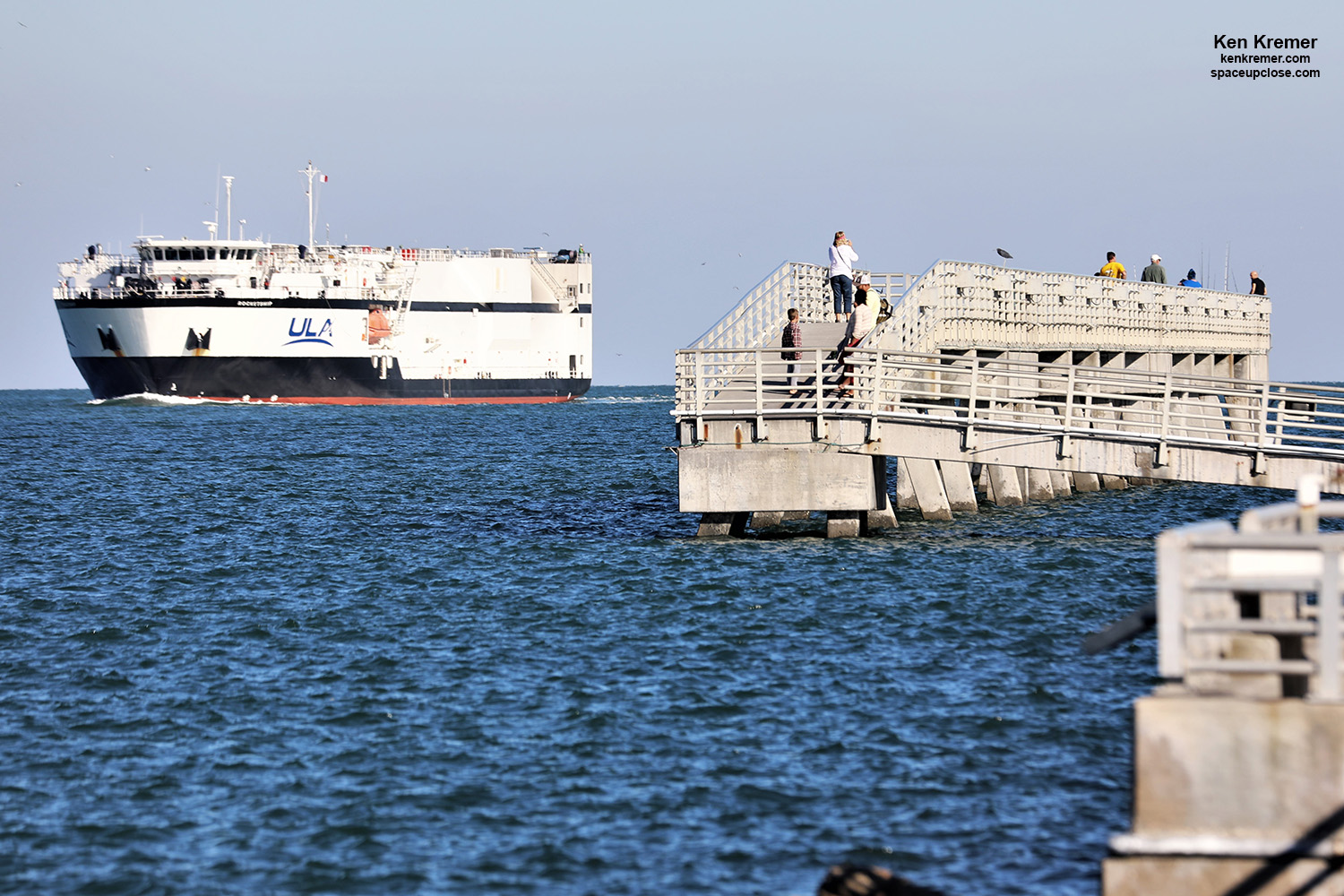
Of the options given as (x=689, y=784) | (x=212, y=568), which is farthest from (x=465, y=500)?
(x=689, y=784)

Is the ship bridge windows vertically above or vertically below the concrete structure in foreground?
above

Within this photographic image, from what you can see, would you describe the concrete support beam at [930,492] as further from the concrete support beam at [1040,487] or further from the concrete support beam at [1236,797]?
the concrete support beam at [1236,797]

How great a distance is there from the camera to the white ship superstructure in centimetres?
9425

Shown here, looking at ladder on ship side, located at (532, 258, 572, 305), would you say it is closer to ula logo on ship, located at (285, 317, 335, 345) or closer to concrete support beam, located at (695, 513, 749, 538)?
ula logo on ship, located at (285, 317, 335, 345)

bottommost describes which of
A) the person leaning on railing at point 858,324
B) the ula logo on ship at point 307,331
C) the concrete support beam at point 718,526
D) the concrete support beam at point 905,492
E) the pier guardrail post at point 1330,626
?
the concrete support beam at point 718,526

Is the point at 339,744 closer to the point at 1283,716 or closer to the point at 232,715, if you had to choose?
the point at 232,715

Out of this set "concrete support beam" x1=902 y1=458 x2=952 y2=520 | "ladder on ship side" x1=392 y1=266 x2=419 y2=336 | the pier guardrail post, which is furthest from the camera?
"ladder on ship side" x1=392 y1=266 x2=419 y2=336

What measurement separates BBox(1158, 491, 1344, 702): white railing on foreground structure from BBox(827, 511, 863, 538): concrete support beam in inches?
692

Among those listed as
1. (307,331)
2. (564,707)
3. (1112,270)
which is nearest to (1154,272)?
(1112,270)

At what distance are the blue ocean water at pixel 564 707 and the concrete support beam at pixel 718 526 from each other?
449 millimetres

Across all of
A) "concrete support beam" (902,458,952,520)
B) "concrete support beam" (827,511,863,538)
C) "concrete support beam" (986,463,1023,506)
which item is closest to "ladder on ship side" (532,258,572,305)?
"concrete support beam" (986,463,1023,506)

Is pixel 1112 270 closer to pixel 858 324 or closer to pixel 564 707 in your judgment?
pixel 858 324

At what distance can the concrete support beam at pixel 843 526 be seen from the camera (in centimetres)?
2573

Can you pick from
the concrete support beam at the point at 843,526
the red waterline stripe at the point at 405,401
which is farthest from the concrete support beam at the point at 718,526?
the red waterline stripe at the point at 405,401
